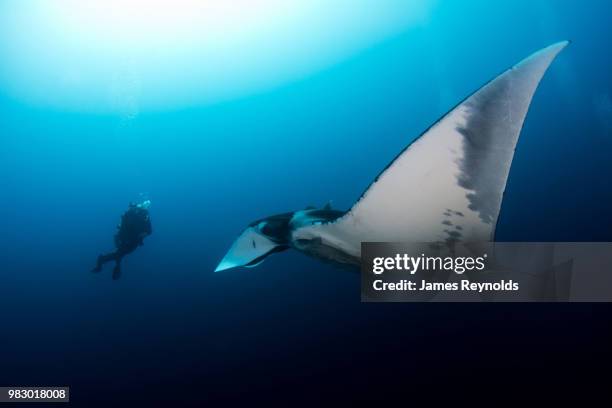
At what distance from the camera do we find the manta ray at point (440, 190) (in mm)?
1761

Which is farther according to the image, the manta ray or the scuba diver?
the scuba diver

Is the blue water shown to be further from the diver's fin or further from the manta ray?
the diver's fin

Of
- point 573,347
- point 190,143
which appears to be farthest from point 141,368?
point 190,143

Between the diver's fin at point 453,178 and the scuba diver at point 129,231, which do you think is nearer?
the diver's fin at point 453,178

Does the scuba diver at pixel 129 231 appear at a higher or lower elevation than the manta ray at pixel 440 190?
higher

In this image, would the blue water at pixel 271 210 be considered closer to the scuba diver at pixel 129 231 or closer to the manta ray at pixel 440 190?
the scuba diver at pixel 129 231

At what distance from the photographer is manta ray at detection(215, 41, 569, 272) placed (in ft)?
5.78

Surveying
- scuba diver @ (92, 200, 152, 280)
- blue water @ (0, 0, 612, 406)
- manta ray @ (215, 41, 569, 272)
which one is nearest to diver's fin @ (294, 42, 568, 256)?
manta ray @ (215, 41, 569, 272)

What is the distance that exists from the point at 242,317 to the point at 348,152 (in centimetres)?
2484

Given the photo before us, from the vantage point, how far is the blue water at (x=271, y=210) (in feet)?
43.5

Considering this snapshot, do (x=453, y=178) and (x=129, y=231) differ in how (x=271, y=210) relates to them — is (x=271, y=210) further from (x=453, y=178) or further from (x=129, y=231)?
(x=453, y=178)

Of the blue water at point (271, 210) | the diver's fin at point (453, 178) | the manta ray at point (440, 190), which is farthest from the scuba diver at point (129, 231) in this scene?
the diver's fin at point (453, 178)

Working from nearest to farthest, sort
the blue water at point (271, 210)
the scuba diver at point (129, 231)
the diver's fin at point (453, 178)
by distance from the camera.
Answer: the diver's fin at point (453, 178) → the scuba diver at point (129, 231) → the blue water at point (271, 210)

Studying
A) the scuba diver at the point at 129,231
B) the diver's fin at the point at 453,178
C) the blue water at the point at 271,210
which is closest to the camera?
the diver's fin at the point at 453,178
